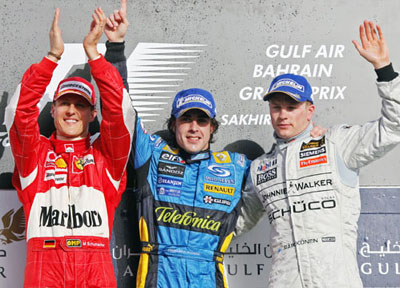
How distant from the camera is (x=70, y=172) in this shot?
323 centimetres

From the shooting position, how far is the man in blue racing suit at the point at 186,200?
331 cm

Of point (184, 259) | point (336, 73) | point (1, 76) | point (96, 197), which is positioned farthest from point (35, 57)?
point (336, 73)

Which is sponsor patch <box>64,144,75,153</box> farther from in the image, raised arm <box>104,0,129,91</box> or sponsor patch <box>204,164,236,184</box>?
sponsor patch <box>204,164,236,184</box>

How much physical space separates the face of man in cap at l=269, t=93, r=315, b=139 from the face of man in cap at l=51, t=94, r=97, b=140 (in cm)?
119

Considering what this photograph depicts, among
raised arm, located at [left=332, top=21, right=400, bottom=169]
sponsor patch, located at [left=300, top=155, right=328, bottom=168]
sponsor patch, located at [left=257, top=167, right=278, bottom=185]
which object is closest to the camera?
raised arm, located at [left=332, top=21, right=400, bottom=169]

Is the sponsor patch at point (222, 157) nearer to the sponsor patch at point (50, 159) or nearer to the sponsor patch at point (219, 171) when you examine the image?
the sponsor patch at point (219, 171)

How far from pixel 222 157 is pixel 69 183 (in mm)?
1013

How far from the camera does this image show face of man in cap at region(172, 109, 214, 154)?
3430 mm

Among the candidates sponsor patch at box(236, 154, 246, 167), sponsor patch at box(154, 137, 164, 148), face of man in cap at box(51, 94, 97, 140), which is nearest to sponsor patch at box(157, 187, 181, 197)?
sponsor patch at box(154, 137, 164, 148)

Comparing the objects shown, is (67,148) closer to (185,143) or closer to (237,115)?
(185,143)

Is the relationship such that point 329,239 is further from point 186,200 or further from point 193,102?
point 193,102

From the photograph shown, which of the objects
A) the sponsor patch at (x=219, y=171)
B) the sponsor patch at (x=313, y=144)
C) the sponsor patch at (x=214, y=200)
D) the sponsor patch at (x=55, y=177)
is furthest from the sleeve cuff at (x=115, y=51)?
the sponsor patch at (x=313, y=144)

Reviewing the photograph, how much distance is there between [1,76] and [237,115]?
1698 millimetres

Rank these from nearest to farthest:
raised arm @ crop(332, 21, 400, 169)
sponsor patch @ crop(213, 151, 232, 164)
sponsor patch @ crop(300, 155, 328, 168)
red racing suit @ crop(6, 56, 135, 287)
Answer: raised arm @ crop(332, 21, 400, 169)
red racing suit @ crop(6, 56, 135, 287)
sponsor patch @ crop(300, 155, 328, 168)
sponsor patch @ crop(213, 151, 232, 164)
